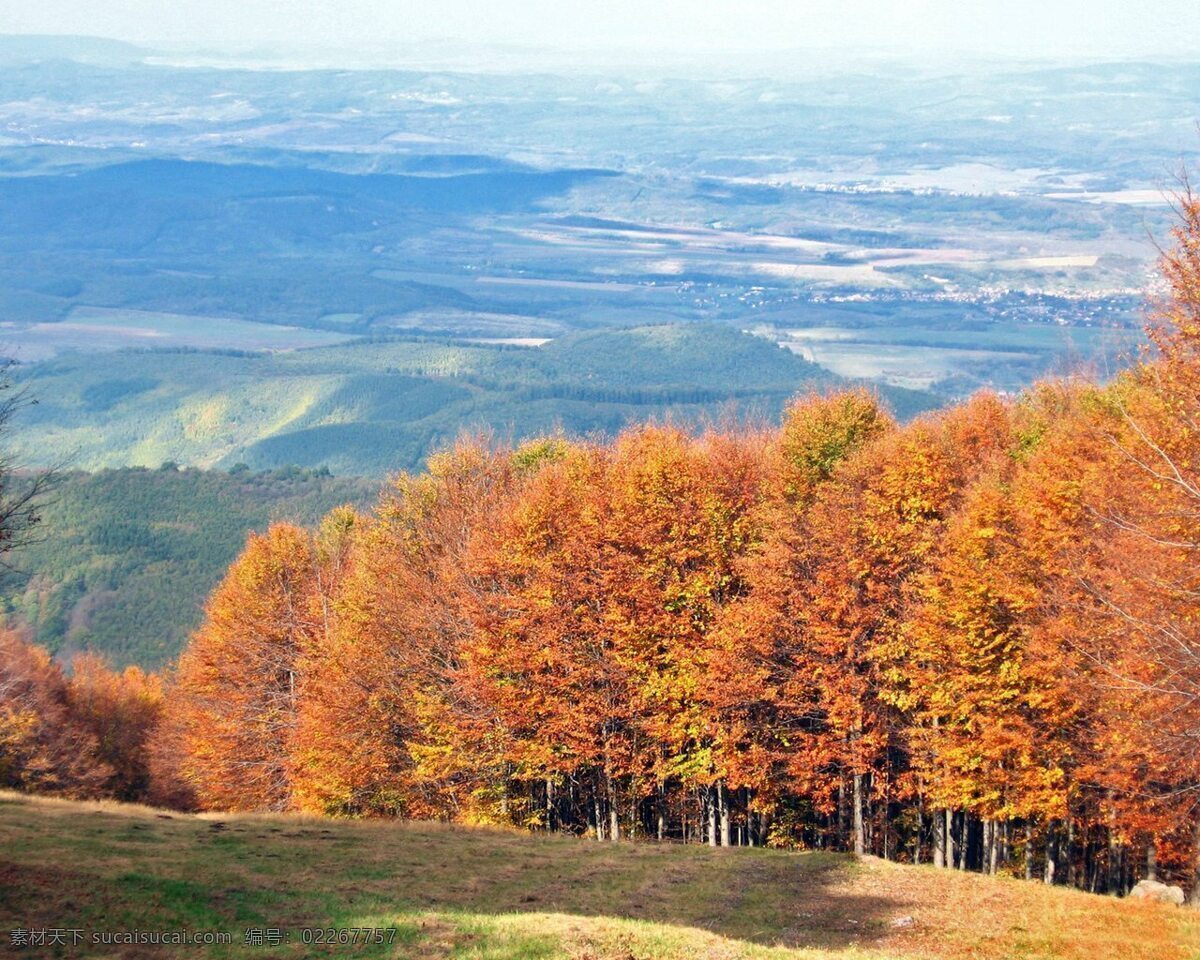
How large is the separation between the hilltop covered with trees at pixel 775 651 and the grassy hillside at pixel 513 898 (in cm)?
458

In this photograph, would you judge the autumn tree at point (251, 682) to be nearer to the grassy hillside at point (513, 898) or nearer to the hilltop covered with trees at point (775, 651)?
the hilltop covered with trees at point (775, 651)

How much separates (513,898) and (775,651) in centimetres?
1590

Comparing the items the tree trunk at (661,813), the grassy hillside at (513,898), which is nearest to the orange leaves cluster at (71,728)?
the grassy hillside at (513,898)

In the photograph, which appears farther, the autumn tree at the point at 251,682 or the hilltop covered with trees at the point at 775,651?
the autumn tree at the point at 251,682

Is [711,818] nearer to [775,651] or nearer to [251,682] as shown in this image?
[775,651]

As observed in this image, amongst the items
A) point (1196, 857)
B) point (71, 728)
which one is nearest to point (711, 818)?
point (1196, 857)

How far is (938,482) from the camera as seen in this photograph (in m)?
51.4

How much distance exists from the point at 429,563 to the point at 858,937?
31.7 meters

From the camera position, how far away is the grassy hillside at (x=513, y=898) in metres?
27.6

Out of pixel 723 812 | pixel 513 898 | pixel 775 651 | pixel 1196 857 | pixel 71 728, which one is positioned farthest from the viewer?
pixel 71 728

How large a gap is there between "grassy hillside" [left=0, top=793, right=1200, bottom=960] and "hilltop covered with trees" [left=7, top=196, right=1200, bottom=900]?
458cm

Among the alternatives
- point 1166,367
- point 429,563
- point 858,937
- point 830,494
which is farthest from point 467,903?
point 429,563

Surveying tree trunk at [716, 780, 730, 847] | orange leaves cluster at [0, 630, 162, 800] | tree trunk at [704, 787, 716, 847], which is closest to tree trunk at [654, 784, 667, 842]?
tree trunk at [704, 787, 716, 847]

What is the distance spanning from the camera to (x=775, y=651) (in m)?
47.6
